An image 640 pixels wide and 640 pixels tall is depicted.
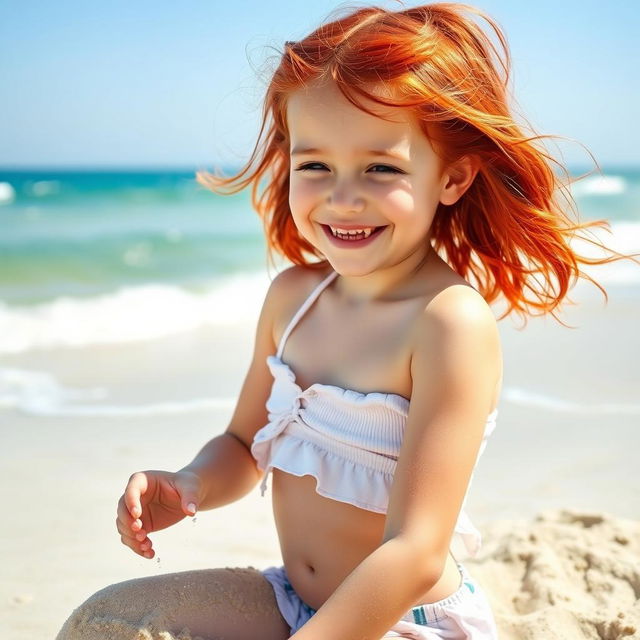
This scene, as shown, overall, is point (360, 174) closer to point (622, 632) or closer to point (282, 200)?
point (282, 200)

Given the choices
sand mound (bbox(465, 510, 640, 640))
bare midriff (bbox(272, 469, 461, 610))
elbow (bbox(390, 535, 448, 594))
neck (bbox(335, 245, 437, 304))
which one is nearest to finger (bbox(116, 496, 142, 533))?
bare midriff (bbox(272, 469, 461, 610))

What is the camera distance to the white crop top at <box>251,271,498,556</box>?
1887mm

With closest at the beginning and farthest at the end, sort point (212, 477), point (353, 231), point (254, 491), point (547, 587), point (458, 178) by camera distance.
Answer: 1. point (353, 231)
2. point (458, 178)
3. point (212, 477)
4. point (547, 587)
5. point (254, 491)

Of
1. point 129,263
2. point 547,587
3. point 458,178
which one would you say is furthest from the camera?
point 129,263

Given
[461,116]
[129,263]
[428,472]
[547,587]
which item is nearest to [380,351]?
[428,472]

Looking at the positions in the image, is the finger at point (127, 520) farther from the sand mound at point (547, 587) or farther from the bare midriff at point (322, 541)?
the bare midriff at point (322, 541)

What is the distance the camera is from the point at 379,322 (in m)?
1.96

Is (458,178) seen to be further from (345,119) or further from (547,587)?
(547,587)

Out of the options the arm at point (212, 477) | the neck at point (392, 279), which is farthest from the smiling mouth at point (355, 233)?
the arm at point (212, 477)

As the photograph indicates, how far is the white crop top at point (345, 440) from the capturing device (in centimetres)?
189

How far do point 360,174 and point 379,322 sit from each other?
0.32 metres

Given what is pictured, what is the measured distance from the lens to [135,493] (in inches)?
76.2

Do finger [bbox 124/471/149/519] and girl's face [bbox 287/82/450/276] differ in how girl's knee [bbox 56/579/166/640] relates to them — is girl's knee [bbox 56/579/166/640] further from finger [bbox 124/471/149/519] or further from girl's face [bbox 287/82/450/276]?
girl's face [bbox 287/82/450/276]

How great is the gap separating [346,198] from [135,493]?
2.49 feet
